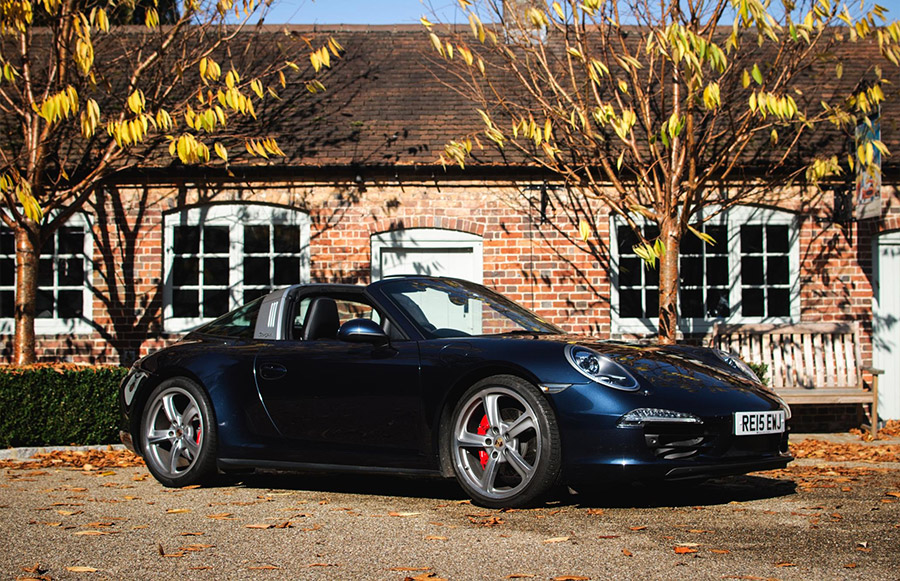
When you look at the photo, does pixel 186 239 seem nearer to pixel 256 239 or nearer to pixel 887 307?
pixel 256 239

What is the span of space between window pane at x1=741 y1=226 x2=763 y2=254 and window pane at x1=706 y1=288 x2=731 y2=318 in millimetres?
573

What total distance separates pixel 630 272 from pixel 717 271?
1.07 metres

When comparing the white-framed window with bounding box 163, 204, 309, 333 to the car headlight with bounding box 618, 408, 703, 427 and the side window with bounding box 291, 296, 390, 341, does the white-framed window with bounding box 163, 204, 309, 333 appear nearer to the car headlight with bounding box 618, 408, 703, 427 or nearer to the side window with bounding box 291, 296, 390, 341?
the side window with bounding box 291, 296, 390, 341

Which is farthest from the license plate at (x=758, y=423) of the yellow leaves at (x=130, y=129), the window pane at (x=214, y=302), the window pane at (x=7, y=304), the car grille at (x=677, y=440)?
the window pane at (x=7, y=304)

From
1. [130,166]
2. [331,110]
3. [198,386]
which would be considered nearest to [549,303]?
[331,110]

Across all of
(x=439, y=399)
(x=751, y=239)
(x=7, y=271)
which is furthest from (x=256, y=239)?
(x=439, y=399)

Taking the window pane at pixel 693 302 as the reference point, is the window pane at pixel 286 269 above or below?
above

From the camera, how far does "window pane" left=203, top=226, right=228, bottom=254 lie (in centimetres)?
1254

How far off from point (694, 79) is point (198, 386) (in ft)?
16.1

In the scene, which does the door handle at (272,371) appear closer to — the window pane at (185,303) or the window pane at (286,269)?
the window pane at (286,269)

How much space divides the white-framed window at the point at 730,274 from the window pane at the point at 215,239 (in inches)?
186

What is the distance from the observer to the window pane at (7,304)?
Answer: 12516mm

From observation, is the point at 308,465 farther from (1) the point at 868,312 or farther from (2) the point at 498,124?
(1) the point at 868,312

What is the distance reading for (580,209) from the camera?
12.4 meters
